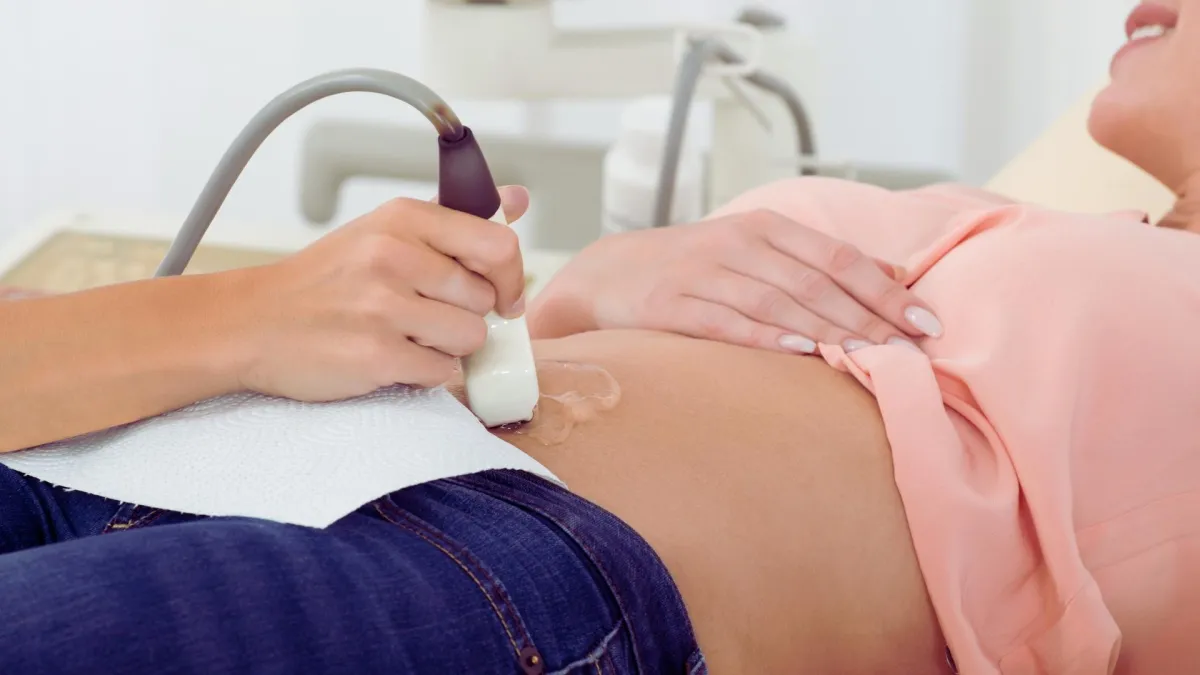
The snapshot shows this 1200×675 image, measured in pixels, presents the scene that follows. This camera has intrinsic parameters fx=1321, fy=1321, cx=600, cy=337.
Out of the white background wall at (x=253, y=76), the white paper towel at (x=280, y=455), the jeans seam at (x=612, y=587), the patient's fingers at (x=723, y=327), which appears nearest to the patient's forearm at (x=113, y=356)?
the white paper towel at (x=280, y=455)

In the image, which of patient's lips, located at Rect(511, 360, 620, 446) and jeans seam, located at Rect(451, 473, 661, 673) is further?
patient's lips, located at Rect(511, 360, 620, 446)

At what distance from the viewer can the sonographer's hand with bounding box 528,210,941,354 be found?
3.40ft

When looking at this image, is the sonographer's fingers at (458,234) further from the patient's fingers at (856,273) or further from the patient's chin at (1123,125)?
the patient's chin at (1123,125)

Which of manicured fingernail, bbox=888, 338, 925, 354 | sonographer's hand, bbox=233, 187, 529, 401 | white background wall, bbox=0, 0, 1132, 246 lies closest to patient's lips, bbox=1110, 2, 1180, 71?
manicured fingernail, bbox=888, 338, 925, 354

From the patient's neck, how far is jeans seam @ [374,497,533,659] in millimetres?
842

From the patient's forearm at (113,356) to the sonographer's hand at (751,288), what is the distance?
1.40ft

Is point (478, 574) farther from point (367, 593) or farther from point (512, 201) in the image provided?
point (512, 201)

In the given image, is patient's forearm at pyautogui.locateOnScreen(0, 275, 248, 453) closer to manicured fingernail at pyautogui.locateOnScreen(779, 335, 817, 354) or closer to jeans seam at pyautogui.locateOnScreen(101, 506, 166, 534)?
jeans seam at pyautogui.locateOnScreen(101, 506, 166, 534)

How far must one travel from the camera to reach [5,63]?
2670mm

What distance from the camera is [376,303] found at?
2.52 ft

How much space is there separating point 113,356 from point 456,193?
23cm

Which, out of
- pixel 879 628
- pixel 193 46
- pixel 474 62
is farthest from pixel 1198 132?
pixel 193 46

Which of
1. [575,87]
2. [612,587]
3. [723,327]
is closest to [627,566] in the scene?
[612,587]

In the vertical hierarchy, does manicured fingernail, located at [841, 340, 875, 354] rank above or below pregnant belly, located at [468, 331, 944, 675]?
above
